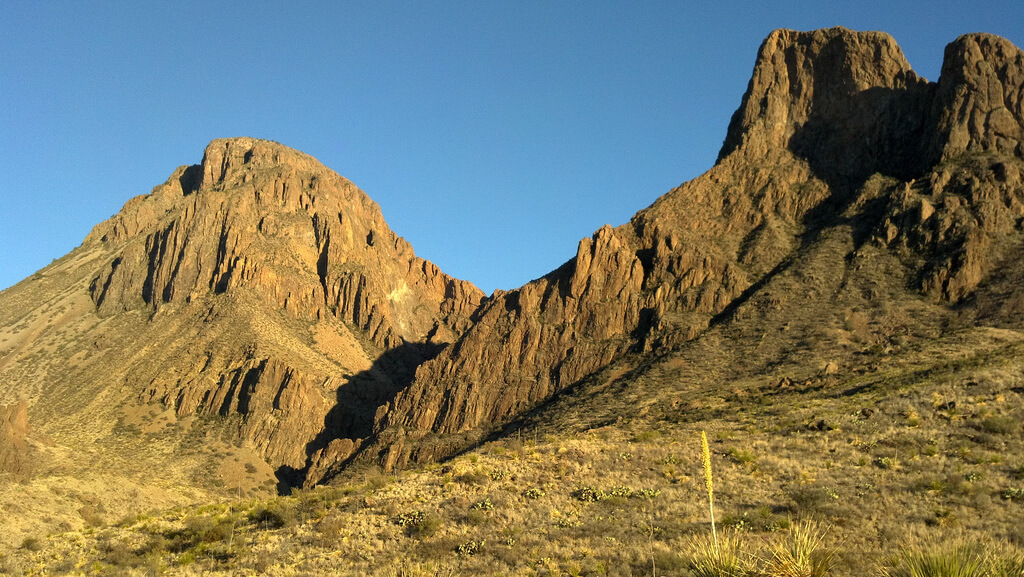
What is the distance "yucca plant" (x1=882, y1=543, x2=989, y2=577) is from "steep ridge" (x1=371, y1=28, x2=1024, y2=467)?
220ft

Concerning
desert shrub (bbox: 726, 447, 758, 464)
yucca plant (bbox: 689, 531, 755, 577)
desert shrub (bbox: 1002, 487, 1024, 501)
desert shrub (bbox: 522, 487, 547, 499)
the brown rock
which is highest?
the brown rock

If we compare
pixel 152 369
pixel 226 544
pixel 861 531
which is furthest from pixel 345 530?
pixel 152 369

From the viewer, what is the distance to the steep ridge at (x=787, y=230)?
7606 centimetres

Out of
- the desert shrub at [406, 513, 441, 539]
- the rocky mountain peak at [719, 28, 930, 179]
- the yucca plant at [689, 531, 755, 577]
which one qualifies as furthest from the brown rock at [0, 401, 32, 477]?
the rocky mountain peak at [719, 28, 930, 179]

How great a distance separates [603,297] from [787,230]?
2484 cm

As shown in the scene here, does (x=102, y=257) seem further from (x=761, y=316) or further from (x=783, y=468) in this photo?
(x=783, y=468)

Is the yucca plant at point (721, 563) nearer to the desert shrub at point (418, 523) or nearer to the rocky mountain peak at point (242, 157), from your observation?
the desert shrub at point (418, 523)

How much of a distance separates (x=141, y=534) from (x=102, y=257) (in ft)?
442

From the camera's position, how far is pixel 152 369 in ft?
333

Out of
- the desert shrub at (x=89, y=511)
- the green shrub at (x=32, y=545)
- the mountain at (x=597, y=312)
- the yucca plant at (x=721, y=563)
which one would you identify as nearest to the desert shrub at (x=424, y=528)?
the yucca plant at (x=721, y=563)

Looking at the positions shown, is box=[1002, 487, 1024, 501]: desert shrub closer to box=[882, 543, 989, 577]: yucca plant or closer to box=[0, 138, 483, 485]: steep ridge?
box=[882, 543, 989, 577]: yucca plant

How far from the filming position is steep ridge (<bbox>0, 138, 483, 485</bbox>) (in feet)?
317

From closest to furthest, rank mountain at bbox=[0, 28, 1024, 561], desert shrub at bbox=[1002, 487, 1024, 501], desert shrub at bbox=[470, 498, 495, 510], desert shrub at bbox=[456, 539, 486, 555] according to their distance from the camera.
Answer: desert shrub at bbox=[456, 539, 486, 555], desert shrub at bbox=[1002, 487, 1024, 501], desert shrub at bbox=[470, 498, 495, 510], mountain at bbox=[0, 28, 1024, 561]

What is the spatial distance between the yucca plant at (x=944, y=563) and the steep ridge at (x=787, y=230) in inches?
2637
